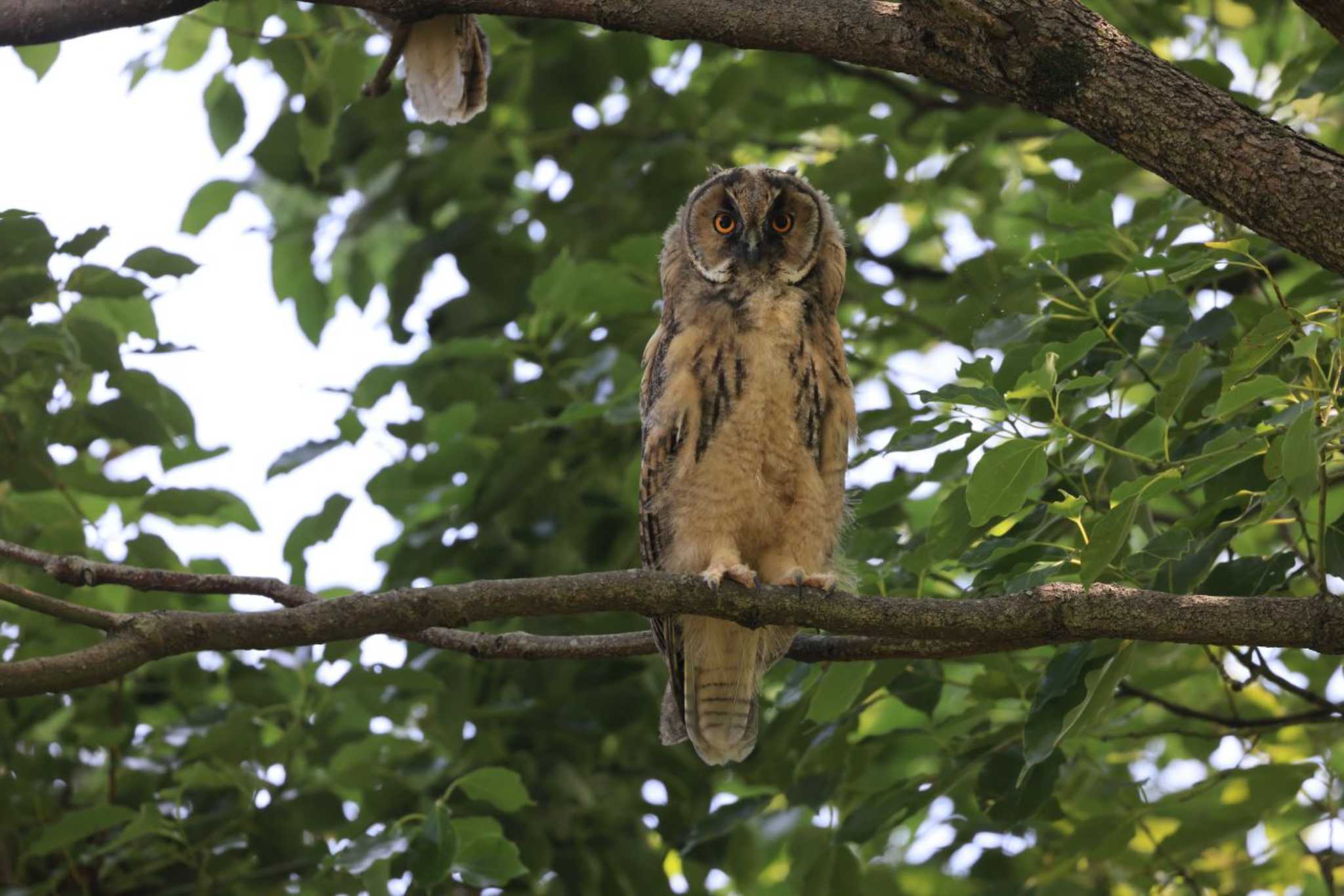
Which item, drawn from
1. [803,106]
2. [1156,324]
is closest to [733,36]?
[1156,324]

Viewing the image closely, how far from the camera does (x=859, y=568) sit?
3.64 m

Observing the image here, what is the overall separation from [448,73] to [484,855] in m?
2.77

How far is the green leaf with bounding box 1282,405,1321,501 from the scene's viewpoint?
2092 millimetres

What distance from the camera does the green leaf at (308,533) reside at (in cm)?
429

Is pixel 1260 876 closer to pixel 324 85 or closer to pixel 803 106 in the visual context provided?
pixel 803 106

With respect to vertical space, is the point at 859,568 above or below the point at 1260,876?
above

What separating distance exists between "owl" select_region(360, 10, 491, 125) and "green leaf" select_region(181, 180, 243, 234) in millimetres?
883

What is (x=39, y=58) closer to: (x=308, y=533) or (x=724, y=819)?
(x=308, y=533)

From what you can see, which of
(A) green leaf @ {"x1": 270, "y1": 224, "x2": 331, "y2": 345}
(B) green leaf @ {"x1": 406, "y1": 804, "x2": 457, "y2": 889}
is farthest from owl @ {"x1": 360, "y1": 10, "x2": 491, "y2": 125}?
(B) green leaf @ {"x1": 406, "y1": 804, "x2": 457, "y2": 889}

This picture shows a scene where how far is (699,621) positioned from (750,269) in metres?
1.02

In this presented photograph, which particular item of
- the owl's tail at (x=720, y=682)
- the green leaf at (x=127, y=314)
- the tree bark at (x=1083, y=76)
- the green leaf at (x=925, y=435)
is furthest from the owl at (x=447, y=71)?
the green leaf at (x=925, y=435)

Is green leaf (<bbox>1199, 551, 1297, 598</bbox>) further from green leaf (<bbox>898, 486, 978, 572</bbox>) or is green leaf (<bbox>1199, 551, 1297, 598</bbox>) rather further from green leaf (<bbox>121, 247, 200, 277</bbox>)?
green leaf (<bbox>121, 247, 200, 277</bbox>)

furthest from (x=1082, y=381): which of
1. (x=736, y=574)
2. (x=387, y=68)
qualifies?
(x=387, y=68)

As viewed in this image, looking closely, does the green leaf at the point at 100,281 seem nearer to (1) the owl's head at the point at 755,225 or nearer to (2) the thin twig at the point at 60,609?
(2) the thin twig at the point at 60,609
